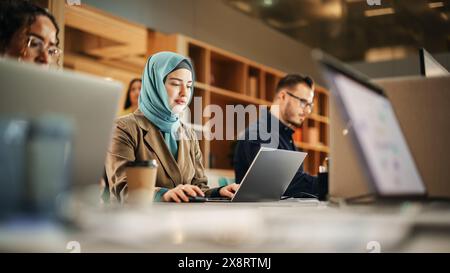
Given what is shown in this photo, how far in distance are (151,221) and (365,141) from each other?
1.34ft

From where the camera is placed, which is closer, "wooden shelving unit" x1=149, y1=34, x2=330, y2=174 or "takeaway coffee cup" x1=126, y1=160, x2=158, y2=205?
"takeaway coffee cup" x1=126, y1=160, x2=158, y2=205

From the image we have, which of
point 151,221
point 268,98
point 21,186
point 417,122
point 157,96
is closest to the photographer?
point 21,186

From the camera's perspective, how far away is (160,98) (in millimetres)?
2277

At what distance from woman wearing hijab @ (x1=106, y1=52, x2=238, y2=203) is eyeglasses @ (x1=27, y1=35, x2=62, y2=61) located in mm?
426

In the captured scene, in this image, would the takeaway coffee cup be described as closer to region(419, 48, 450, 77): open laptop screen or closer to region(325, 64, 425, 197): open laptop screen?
region(325, 64, 425, 197): open laptop screen

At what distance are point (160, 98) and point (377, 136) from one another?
4.54 ft

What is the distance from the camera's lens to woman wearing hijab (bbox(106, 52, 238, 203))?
2.02 metres

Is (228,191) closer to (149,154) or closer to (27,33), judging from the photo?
(149,154)

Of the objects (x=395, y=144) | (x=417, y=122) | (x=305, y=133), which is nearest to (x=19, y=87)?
(x=395, y=144)

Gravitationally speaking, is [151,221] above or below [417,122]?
below

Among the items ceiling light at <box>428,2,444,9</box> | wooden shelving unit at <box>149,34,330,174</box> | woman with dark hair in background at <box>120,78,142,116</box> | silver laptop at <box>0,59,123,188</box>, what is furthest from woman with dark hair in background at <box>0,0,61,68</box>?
ceiling light at <box>428,2,444,9</box>

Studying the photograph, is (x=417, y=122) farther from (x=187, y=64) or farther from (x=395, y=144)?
(x=187, y=64)

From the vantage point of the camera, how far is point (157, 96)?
2291 millimetres

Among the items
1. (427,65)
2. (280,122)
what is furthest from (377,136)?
(280,122)
